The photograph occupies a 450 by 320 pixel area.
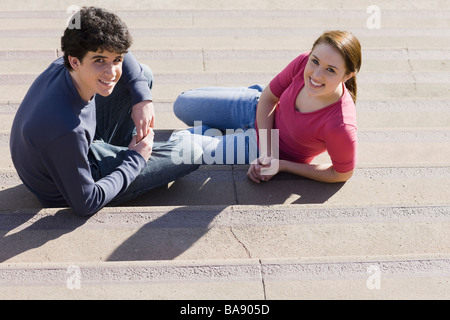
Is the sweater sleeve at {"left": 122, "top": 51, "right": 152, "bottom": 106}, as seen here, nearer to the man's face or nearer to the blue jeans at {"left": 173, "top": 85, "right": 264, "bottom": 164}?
the blue jeans at {"left": 173, "top": 85, "right": 264, "bottom": 164}

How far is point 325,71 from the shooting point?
2.84 metres

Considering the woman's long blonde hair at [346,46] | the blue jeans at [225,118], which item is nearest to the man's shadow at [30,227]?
the blue jeans at [225,118]

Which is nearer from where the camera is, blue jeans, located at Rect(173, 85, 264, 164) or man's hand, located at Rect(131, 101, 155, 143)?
man's hand, located at Rect(131, 101, 155, 143)

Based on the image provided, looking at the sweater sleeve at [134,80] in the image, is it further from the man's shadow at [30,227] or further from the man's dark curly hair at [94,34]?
the man's shadow at [30,227]

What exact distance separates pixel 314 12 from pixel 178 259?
352cm

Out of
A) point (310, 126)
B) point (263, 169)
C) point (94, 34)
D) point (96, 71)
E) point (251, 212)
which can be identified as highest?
point (94, 34)

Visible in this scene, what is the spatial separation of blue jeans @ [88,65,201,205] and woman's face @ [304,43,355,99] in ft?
2.46

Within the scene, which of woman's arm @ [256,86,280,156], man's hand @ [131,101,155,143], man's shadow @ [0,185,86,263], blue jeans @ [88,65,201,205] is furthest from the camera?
woman's arm @ [256,86,280,156]

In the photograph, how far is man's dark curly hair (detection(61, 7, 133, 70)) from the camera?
246cm

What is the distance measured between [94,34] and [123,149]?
74 cm
